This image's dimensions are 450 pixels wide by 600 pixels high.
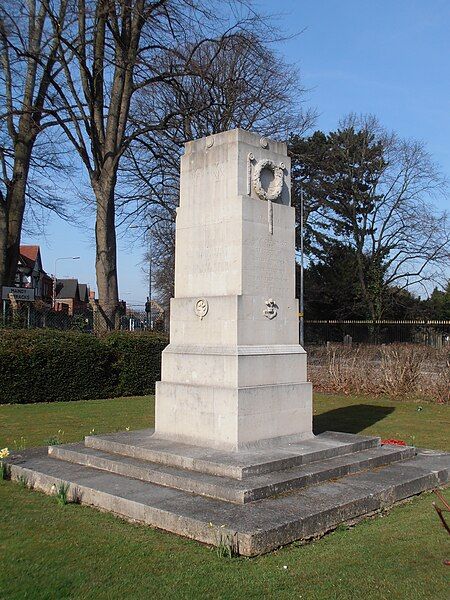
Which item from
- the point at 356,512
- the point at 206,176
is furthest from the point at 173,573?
the point at 206,176

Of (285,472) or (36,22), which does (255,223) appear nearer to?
(285,472)

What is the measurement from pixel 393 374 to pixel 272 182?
1088 centimetres

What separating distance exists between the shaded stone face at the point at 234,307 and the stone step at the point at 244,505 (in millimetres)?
1365

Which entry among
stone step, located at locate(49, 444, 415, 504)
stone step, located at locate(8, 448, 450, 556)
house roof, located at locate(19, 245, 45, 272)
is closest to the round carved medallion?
stone step, located at locate(49, 444, 415, 504)

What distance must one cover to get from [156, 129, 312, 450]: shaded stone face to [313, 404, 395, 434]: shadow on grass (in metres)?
3.22

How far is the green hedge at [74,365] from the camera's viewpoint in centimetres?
1662

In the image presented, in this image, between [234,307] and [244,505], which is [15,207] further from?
[244,505]

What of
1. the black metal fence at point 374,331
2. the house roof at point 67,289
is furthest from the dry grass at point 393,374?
the house roof at point 67,289

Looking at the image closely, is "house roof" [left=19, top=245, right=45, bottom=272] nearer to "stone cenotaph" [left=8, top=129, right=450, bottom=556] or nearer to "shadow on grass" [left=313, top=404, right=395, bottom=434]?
"shadow on grass" [left=313, top=404, right=395, bottom=434]

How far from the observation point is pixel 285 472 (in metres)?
7.22

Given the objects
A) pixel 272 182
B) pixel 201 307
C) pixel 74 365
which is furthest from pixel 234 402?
pixel 74 365

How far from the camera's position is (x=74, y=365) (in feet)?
58.3

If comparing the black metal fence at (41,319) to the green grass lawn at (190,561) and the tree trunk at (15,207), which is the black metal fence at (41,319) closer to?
the tree trunk at (15,207)

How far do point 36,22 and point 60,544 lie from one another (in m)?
19.6
